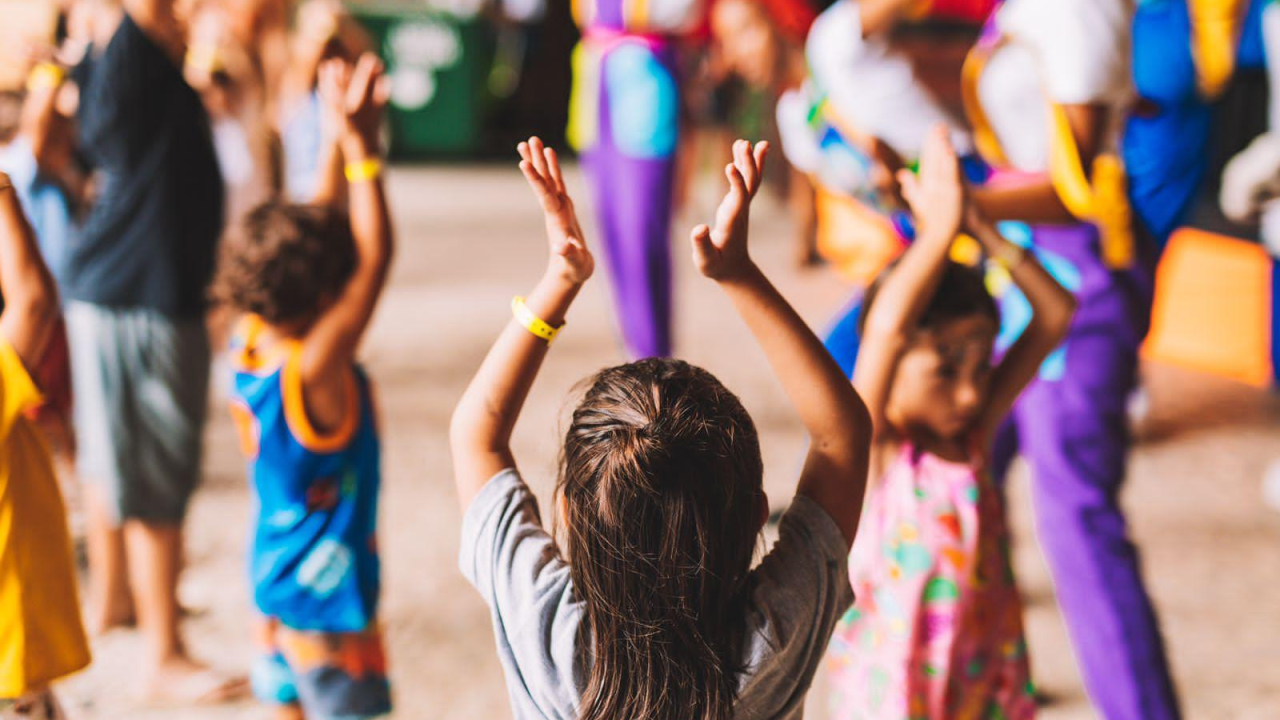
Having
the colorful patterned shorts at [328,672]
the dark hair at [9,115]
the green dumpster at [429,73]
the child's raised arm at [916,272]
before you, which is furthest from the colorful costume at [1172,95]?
the green dumpster at [429,73]

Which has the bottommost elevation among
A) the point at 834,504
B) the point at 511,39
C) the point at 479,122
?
the point at 479,122

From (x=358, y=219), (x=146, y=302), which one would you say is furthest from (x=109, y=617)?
(x=358, y=219)

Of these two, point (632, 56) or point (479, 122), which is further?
point (479, 122)

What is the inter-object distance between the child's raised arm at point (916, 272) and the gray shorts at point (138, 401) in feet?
4.80

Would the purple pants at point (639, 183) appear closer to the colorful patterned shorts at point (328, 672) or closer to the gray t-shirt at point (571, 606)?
Result: the colorful patterned shorts at point (328, 672)

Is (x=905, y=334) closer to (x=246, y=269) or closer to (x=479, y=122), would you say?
(x=246, y=269)

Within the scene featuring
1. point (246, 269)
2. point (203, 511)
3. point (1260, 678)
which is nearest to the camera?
A: point (246, 269)

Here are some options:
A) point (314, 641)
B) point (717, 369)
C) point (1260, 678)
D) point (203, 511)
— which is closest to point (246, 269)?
point (314, 641)

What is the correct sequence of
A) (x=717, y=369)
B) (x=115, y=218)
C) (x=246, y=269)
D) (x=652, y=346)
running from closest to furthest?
1. (x=246, y=269)
2. (x=115, y=218)
3. (x=652, y=346)
4. (x=717, y=369)

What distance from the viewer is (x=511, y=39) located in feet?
34.3

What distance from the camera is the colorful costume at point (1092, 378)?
193 cm

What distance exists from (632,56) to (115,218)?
61.6 inches

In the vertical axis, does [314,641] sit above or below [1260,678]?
above

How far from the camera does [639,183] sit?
345 cm
